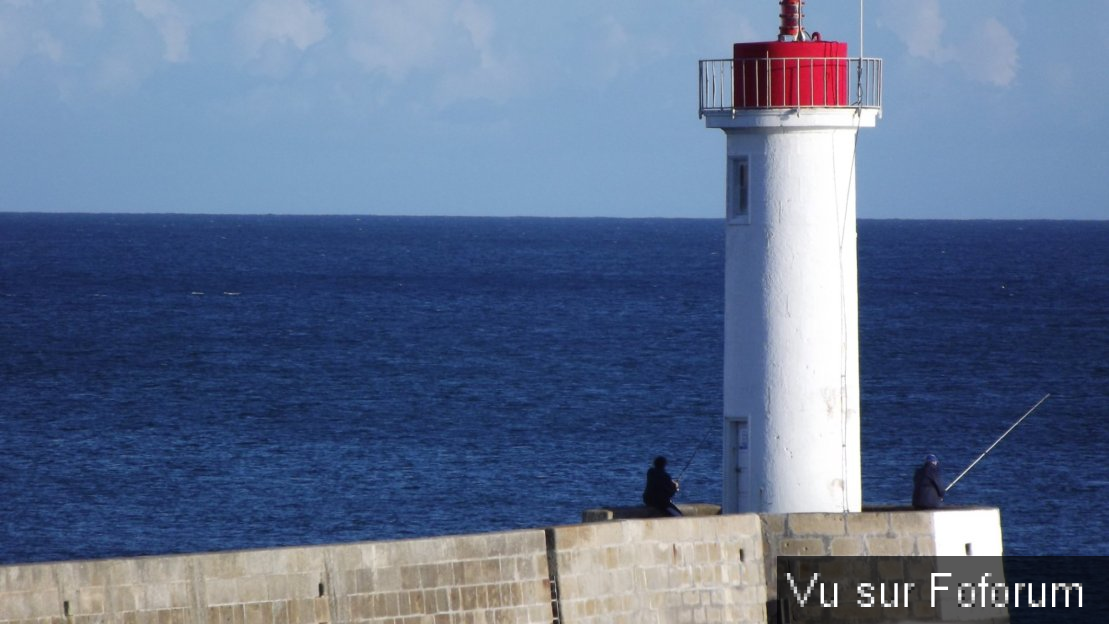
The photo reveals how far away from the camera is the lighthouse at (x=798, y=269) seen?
13750 mm

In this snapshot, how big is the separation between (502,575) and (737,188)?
161 inches

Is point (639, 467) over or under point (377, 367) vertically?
under

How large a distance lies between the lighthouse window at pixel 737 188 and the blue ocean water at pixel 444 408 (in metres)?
13.1

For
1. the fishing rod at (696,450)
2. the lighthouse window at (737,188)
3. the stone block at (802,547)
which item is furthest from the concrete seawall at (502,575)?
the fishing rod at (696,450)

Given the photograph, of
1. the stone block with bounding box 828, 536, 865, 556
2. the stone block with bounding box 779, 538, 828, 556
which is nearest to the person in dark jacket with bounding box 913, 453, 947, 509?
the stone block with bounding box 828, 536, 865, 556

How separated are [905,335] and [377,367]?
20.6 metres

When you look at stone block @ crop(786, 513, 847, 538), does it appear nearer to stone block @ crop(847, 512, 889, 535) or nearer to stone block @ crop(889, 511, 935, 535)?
stone block @ crop(847, 512, 889, 535)

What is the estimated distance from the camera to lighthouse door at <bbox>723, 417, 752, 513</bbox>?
14.0m

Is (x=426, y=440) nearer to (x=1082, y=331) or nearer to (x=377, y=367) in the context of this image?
(x=377, y=367)

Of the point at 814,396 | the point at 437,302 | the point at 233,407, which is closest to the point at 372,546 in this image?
the point at 814,396

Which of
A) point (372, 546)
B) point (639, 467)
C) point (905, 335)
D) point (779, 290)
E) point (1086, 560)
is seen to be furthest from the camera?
point (905, 335)

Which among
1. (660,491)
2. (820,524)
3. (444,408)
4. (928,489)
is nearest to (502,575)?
(660,491)

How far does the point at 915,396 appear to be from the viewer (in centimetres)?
4391

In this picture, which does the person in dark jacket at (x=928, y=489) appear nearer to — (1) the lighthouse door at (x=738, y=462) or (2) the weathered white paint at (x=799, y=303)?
(2) the weathered white paint at (x=799, y=303)
